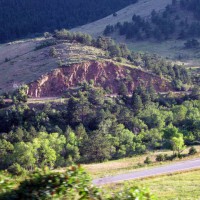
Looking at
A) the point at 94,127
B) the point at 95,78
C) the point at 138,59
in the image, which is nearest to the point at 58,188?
the point at 94,127

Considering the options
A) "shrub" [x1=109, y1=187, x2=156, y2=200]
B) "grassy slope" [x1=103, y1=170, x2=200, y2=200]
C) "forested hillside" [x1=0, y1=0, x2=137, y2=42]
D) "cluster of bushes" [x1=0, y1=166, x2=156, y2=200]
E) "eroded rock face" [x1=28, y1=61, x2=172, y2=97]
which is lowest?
"grassy slope" [x1=103, y1=170, x2=200, y2=200]

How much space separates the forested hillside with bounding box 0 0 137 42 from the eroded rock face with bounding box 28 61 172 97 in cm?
6097

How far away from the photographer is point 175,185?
56.8 ft

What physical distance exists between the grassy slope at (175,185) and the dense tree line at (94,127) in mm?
9469

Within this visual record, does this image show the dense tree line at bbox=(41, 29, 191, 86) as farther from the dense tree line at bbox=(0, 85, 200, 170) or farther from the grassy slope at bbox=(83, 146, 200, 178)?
the grassy slope at bbox=(83, 146, 200, 178)

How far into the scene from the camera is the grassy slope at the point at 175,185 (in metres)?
14.3

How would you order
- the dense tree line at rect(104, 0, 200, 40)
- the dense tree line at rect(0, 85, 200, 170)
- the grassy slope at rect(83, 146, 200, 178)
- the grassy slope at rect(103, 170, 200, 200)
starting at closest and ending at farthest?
the grassy slope at rect(103, 170, 200, 200)
the grassy slope at rect(83, 146, 200, 178)
the dense tree line at rect(0, 85, 200, 170)
the dense tree line at rect(104, 0, 200, 40)

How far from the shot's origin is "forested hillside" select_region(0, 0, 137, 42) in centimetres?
10762

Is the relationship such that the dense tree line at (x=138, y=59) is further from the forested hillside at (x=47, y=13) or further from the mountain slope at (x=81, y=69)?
the forested hillside at (x=47, y=13)

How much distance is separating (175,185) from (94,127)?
807 inches

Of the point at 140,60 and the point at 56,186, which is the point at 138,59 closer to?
the point at 140,60

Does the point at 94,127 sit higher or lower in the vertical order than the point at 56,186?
higher

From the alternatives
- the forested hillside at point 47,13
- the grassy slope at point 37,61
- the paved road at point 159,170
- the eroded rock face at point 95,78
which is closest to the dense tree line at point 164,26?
the forested hillside at point 47,13

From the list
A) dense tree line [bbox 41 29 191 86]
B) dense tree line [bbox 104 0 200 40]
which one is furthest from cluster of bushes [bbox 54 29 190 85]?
dense tree line [bbox 104 0 200 40]
